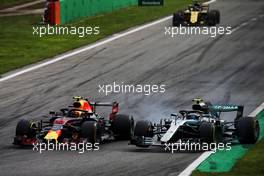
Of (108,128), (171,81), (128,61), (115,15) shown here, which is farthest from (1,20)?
(108,128)

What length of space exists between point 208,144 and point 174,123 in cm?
111

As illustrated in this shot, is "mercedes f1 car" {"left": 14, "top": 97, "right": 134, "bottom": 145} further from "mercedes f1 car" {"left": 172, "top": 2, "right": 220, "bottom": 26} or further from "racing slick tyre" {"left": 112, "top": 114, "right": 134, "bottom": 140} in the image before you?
"mercedes f1 car" {"left": 172, "top": 2, "right": 220, "bottom": 26}

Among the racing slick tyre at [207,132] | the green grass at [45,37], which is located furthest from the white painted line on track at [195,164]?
the green grass at [45,37]

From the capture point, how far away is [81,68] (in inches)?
1609

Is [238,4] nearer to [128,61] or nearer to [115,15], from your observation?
[115,15]

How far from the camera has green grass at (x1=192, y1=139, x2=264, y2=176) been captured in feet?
70.3

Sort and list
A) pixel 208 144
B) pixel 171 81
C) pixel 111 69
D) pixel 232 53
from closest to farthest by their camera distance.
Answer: pixel 208 144 < pixel 171 81 < pixel 111 69 < pixel 232 53

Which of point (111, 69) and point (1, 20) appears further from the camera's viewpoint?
point (1, 20)

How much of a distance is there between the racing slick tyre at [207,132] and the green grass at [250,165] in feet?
3.25

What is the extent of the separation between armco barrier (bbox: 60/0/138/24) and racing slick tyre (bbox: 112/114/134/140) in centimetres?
2801

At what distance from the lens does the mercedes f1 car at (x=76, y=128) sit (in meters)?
24.8

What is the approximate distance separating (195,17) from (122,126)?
90.5ft
